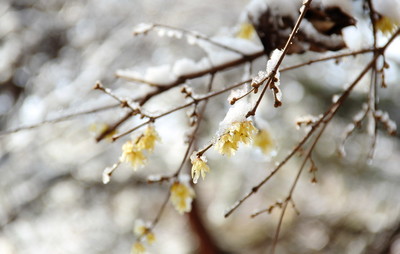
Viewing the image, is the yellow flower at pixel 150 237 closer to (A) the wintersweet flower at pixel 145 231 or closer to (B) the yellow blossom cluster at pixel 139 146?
(A) the wintersweet flower at pixel 145 231

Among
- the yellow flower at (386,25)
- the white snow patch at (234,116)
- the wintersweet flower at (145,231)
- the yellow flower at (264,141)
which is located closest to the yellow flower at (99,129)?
the wintersweet flower at (145,231)

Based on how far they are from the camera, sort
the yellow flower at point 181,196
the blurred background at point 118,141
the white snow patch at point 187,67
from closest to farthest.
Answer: the yellow flower at point 181,196 → the white snow patch at point 187,67 → the blurred background at point 118,141

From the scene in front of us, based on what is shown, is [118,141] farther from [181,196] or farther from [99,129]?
[181,196]

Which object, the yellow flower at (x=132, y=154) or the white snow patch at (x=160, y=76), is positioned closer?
the yellow flower at (x=132, y=154)

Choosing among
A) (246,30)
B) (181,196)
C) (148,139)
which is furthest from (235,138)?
(246,30)

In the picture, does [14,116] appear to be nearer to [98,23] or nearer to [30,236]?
[98,23]

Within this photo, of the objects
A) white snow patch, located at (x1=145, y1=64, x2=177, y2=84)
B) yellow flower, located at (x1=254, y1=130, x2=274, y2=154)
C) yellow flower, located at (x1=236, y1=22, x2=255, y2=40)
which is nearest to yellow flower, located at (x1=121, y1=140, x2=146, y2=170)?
white snow patch, located at (x1=145, y1=64, x2=177, y2=84)

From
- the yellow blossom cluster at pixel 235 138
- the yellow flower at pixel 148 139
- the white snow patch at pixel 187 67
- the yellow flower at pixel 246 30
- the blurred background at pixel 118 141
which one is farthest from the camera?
the blurred background at pixel 118 141

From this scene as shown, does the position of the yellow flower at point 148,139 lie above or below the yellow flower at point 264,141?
below
